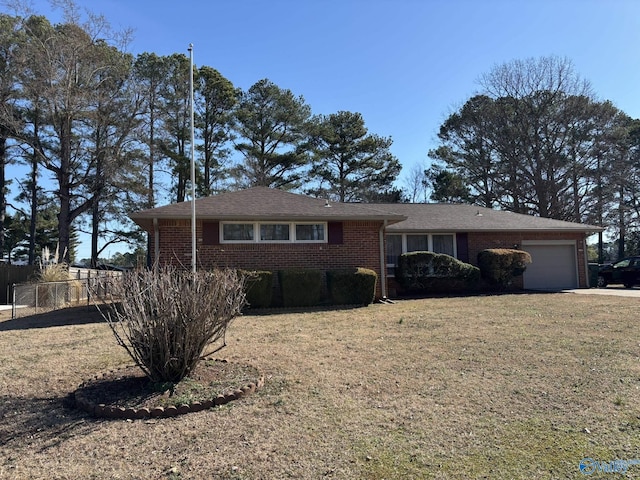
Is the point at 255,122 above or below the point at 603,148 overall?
above

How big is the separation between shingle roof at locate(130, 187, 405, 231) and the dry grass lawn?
4914 mm

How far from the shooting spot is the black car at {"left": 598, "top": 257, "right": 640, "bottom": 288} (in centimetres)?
1901

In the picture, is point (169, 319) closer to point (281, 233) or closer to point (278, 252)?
point (278, 252)

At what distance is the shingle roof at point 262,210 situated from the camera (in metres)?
11.7

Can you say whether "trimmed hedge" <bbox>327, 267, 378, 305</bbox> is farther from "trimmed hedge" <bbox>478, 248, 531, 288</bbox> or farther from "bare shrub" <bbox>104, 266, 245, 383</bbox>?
"bare shrub" <bbox>104, 266, 245, 383</bbox>

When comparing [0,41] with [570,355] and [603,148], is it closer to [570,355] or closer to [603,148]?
[570,355]

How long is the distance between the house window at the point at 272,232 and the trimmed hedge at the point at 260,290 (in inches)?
52.8

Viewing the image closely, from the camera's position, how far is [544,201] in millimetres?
29312

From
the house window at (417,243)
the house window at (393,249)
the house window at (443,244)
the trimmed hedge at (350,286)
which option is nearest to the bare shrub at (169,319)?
the trimmed hedge at (350,286)

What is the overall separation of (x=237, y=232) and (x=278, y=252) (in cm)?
129

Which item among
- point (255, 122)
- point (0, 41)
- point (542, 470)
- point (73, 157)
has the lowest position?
point (542, 470)

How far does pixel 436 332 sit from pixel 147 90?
23.1 meters

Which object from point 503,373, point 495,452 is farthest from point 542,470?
point 503,373

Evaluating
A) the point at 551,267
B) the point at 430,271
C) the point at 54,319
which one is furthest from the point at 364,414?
the point at 551,267
